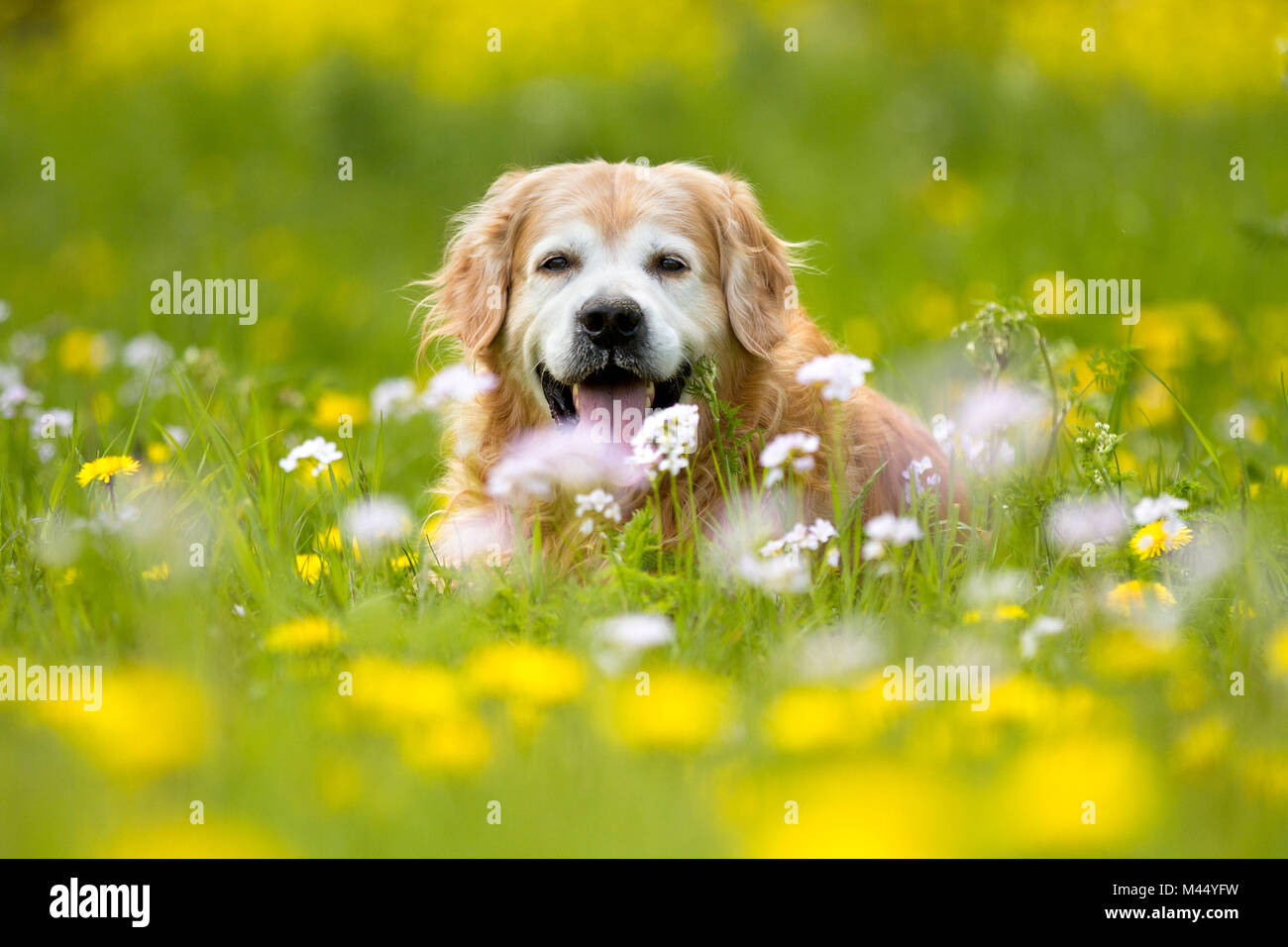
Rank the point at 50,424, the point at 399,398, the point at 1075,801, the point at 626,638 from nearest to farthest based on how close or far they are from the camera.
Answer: the point at 1075,801 → the point at 626,638 → the point at 50,424 → the point at 399,398

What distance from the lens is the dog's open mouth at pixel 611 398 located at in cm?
350

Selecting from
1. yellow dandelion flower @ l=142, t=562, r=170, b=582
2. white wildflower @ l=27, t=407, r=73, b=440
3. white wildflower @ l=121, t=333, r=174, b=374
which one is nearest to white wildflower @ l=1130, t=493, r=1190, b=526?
yellow dandelion flower @ l=142, t=562, r=170, b=582

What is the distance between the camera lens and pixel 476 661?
240cm

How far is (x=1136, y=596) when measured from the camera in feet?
9.11

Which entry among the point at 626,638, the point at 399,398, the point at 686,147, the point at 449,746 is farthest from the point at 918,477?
the point at 686,147

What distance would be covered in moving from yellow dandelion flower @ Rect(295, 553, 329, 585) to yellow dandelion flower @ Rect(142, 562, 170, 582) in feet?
0.98

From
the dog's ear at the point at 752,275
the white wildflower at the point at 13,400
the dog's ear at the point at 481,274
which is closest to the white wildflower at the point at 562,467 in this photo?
the dog's ear at the point at 481,274

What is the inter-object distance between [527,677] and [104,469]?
164cm

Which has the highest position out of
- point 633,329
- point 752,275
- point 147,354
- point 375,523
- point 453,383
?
point 147,354

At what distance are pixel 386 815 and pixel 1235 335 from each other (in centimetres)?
466

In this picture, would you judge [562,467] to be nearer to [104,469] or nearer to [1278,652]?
[104,469]

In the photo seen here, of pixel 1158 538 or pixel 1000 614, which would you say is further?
pixel 1158 538

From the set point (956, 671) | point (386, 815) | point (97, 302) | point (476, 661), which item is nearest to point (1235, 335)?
point (956, 671)

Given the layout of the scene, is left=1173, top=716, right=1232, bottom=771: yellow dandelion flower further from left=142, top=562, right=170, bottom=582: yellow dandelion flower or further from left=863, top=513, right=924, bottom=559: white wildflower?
left=142, top=562, right=170, bottom=582: yellow dandelion flower
